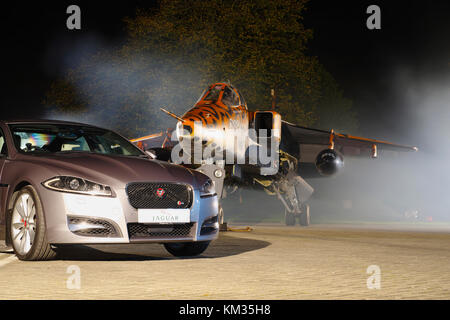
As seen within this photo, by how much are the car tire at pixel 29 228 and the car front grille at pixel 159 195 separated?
1.07 metres

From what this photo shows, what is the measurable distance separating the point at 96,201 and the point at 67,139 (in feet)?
7.48

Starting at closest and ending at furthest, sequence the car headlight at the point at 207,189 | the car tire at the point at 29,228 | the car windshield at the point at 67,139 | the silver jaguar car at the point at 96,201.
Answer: the silver jaguar car at the point at 96,201
the car tire at the point at 29,228
the car headlight at the point at 207,189
the car windshield at the point at 67,139

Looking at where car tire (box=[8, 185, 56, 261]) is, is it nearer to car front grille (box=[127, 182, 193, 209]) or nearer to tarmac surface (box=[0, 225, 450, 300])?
tarmac surface (box=[0, 225, 450, 300])

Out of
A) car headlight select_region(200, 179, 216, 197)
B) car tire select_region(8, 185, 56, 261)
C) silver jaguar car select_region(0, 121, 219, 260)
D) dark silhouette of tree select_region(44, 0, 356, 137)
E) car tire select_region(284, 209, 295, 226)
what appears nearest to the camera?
silver jaguar car select_region(0, 121, 219, 260)

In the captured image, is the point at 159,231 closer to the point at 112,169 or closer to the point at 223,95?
the point at 112,169

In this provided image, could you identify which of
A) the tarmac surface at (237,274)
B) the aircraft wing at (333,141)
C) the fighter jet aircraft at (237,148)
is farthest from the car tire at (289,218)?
the tarmac surface at (237,274)

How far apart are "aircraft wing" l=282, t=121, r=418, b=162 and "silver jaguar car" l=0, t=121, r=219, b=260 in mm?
17086

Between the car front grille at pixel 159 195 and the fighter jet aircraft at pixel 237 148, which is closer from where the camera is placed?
the car front grille at pixel 159 195

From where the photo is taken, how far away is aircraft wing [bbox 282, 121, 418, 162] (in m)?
28.6

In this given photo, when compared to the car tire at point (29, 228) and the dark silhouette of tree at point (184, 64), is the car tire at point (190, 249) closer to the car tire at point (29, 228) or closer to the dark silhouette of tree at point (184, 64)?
the car tire at point (29, 228)

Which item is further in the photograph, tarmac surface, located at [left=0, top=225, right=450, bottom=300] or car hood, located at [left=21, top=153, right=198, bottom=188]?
car hood, located at [left=21, top=153, right=198, bottom=188]

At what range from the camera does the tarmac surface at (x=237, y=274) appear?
7.36 meters

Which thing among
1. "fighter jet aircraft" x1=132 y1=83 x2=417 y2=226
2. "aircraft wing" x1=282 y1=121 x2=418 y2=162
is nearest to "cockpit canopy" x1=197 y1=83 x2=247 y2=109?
"fighter jet aircraft" x1=132 y1=83 x2=417 y2=226

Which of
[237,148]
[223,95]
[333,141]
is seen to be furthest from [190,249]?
[333,141]
